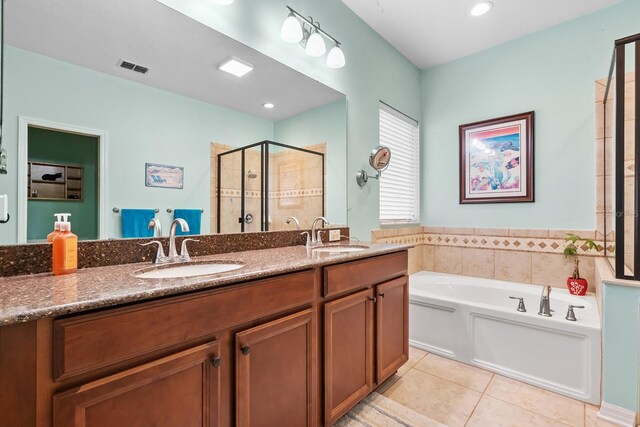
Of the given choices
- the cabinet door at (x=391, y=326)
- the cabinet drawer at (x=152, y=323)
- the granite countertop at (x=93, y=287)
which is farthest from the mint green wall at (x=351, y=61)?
the cabinet drawer at (x=152, y=323)

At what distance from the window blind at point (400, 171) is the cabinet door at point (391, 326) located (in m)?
1.05

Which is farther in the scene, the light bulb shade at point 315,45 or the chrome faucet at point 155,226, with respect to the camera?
the light bulb shade at point 315,45

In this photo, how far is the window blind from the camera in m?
2.88

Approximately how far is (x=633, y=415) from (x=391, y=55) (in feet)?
9.87

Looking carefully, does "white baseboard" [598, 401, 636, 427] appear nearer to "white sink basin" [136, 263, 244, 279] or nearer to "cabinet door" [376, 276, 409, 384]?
"cabinet door" [376, 276, 409, 384]

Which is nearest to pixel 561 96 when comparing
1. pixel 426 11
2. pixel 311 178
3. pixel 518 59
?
pixel 518 59

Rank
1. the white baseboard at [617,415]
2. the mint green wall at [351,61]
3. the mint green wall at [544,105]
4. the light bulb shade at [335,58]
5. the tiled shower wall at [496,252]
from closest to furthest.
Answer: the white baseboard at [617,415], the mint green wall at [351,61], the light bulb shade at [335,58], the mint green wall at [544,105], the tiled shower wall at [496,252]

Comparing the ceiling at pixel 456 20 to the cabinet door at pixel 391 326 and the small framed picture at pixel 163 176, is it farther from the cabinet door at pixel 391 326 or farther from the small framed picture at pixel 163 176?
the cabinet door at pixel 391 326

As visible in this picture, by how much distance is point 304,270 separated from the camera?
127 centimetres

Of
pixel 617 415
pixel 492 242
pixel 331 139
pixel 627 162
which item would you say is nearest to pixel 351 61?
pixel 331 139

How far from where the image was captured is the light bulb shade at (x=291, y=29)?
179cm

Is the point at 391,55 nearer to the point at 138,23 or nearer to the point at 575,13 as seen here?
the point at 575,13

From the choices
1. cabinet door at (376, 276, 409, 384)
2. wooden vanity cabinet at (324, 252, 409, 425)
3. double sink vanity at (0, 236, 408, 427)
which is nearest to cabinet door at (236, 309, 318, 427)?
double sink vanity at (0, 236, 408, 427)

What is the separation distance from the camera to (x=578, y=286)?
233 cm
